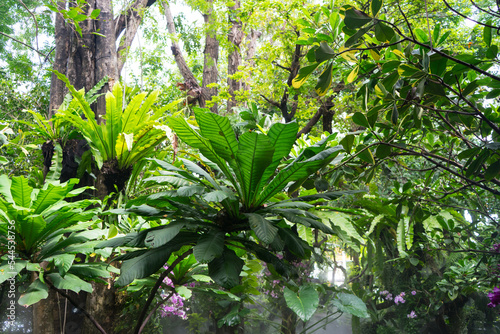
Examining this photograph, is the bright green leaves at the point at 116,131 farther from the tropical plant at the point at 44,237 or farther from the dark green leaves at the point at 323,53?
the dark green leaves at the point at 323,53

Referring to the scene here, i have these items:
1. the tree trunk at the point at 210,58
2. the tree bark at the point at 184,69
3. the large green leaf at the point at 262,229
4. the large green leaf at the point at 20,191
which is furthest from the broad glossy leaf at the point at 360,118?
the tree bark at the point at 184,69

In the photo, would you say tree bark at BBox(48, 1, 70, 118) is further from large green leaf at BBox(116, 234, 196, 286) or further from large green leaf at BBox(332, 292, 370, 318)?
large green leaf at BBox(332, 292, 370, 318)

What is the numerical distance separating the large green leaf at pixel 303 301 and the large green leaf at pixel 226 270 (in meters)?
0.30

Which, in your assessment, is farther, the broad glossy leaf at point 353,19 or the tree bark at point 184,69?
the tree bark at point 184,69

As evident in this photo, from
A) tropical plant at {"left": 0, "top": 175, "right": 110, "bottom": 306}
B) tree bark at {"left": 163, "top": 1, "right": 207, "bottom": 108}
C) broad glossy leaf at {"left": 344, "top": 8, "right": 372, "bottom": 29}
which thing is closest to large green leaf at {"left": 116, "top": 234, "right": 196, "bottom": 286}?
tropical plant at {"left": 0, "top": 175, "right": 110, "bottom": 306}

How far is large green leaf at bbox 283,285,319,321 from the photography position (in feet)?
3.13

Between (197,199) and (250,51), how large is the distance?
512 cm

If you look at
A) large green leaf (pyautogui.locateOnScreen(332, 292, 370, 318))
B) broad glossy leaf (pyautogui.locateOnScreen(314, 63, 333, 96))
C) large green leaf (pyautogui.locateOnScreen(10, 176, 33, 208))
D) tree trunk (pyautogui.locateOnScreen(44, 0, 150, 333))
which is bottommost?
large green leaf (pyautogui.locateOnScreen(332, 292, 370, 318))

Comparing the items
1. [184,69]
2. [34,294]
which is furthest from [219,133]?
[184,69]

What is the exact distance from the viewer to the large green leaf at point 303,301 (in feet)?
3.13

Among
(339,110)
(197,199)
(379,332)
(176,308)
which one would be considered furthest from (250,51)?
(197,199)

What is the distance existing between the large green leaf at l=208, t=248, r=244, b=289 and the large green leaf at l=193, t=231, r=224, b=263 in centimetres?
4

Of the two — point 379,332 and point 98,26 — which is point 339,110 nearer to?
point 98,26

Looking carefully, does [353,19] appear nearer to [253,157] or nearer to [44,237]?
[253,157]
